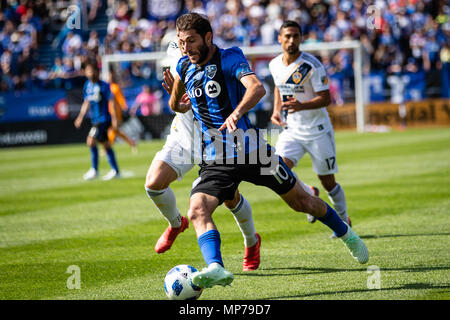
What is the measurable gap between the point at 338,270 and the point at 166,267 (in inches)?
64.4

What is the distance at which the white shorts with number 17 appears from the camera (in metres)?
8.59

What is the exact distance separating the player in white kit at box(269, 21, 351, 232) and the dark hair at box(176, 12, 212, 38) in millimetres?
2874

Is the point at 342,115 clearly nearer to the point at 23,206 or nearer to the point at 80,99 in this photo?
the point at 80,99

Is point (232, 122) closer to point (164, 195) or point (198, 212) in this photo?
point (198, 212)

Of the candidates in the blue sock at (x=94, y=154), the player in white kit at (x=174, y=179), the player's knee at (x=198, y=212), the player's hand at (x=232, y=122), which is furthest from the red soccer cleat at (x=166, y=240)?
the blue sock at (x=94, y=154)

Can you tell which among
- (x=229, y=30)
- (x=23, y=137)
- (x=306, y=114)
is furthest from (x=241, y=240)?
(x=229, y=30)

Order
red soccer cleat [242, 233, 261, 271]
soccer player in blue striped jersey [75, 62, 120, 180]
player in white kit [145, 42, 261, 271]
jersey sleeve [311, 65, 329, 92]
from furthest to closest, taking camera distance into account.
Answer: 1. soccer player in blue striped jersey [75, 62, 120, 180]
2. jersey sleeve [311, 65, 329, 92]
3. player in white kit [145, 42, 261, 271]
4. red soccer cleat [242, 233, 261, 271]

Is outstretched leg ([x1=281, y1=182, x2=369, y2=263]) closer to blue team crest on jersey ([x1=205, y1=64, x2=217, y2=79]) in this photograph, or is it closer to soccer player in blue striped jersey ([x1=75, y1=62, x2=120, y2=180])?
blue team crest on jersey ([x1=205, y1=64, x2=217, y2=79])

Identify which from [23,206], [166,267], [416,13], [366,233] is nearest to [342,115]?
[416,13]

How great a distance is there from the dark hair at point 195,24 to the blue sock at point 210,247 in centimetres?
157

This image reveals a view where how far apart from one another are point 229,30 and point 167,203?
2430 centimetres

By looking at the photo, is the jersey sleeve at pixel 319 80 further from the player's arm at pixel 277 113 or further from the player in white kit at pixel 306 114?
the player's arm at pixel 277 113

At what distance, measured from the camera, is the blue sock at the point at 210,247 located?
17.3 feet

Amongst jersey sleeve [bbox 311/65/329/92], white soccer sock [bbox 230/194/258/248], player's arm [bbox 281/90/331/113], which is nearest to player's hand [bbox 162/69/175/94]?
white soccer sock [bbox 230/194/258/248]
